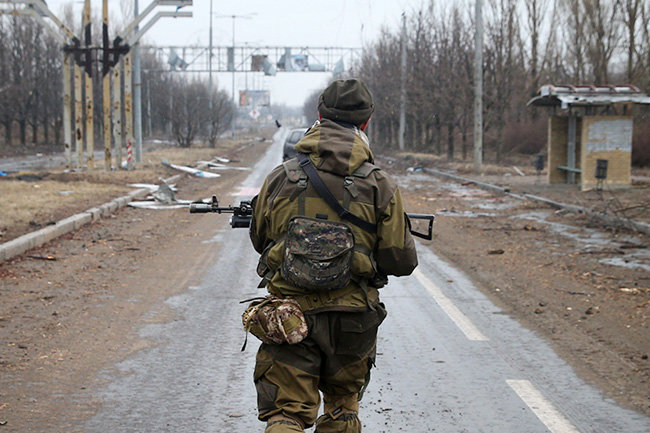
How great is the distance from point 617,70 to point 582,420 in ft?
134

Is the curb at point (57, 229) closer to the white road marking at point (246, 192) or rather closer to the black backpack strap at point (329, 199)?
the white road marking at point (246, 192)

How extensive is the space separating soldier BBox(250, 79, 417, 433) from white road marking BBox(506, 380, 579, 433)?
175 cm

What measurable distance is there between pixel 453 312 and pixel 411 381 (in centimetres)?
220

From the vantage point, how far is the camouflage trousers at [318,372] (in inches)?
122

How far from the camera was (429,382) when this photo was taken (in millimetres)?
5336

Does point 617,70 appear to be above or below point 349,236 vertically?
above

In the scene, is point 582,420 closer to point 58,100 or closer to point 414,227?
point 414,227

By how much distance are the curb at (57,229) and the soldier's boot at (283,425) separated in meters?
7.52

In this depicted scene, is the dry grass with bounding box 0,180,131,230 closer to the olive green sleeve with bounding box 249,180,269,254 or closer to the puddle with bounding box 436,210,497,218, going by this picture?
the puddle with bounding box 436,210,497,218

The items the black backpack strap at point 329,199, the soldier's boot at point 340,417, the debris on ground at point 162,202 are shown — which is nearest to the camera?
the black backpack strap at point 329,199

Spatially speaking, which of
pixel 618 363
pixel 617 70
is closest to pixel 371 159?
pixel 618 363

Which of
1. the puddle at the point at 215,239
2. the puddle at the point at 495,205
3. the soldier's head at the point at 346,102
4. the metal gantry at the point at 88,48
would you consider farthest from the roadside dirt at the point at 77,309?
the metal gantry at the point at 88,48

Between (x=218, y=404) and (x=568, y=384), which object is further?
(x=568, y=384)

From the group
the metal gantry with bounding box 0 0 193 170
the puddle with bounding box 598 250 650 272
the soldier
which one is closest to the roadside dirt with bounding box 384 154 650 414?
the puddle with bounding box 598 250 650 272
